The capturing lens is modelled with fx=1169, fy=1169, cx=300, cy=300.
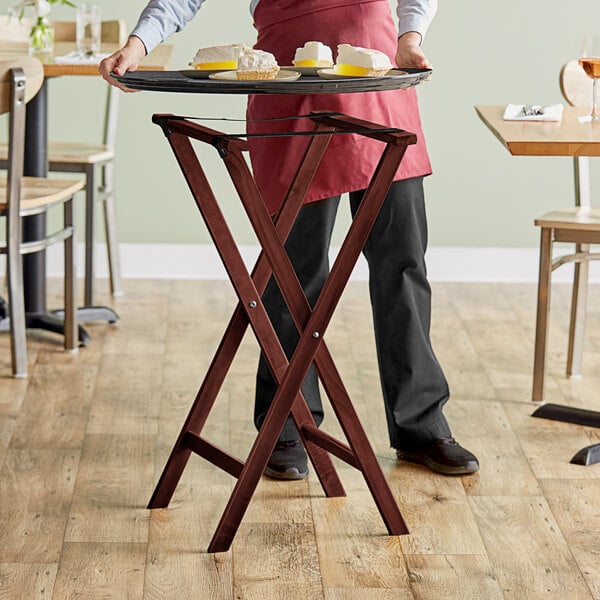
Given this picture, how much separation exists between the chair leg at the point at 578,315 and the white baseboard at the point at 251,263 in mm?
1251

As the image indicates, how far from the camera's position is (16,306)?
3.28 meters

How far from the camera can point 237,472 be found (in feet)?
7.65

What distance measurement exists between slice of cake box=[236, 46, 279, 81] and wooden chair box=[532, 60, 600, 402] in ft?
3.96

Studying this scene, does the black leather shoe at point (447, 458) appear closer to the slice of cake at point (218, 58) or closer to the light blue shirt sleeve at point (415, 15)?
the light blue shirt sleeve at point (415, 15)

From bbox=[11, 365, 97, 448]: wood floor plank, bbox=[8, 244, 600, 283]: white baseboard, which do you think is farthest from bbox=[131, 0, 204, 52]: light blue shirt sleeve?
bbox=[8, 244, 600, 283]: white baseboard

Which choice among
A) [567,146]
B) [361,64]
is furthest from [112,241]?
[361,64]

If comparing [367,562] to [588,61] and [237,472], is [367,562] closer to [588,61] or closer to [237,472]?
[237,472]

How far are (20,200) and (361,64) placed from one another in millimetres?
1479

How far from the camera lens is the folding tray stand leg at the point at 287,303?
84.0 inches

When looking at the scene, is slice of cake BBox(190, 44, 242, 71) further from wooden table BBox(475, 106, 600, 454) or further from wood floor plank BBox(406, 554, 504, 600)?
wood floor plank BBox(406, 554, 504, 600)

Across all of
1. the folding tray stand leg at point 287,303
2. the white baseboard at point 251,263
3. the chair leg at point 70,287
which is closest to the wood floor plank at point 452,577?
the folding tray stand leg at point 287,303

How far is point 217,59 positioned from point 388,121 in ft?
1.85

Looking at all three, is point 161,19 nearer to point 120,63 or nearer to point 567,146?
point 120,63

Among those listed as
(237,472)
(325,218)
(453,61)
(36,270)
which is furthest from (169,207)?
(237,472)
